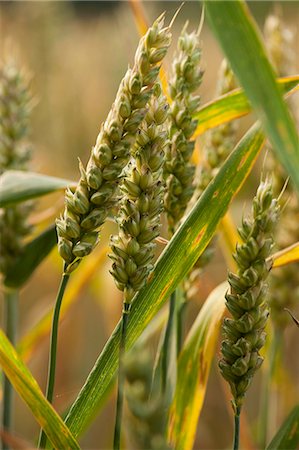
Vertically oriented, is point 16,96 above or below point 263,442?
above

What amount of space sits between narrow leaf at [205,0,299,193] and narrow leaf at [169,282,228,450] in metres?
0.41

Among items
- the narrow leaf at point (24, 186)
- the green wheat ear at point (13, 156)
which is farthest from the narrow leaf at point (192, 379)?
the green wheat ear at point (13, 156)

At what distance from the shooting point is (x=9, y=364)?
78 centimetres

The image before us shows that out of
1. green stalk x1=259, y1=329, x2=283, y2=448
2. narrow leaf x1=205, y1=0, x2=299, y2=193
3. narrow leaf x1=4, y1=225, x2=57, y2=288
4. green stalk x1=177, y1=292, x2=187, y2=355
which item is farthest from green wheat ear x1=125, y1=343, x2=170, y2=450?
green stalk x1=259, y1=329, x2=283, y2=448

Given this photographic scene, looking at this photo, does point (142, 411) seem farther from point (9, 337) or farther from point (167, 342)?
point (9, 337)

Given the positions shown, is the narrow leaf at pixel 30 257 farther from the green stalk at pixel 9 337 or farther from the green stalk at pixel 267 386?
the green stalk at pixel 267 386

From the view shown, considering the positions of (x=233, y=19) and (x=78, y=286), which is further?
(x=78, y=286)

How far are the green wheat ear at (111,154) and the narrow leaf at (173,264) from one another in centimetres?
11

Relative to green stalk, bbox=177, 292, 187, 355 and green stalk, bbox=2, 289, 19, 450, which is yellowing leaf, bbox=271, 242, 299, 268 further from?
green stalk, bbox=2, 289, 19, 450

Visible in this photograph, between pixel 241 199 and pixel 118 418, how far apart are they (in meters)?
2.37

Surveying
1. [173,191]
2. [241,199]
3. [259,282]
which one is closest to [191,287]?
[173,191]

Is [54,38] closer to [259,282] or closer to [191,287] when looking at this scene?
[191,287]

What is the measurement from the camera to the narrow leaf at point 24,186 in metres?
1.03

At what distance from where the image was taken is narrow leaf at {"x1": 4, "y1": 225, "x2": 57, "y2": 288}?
118 centimetres
